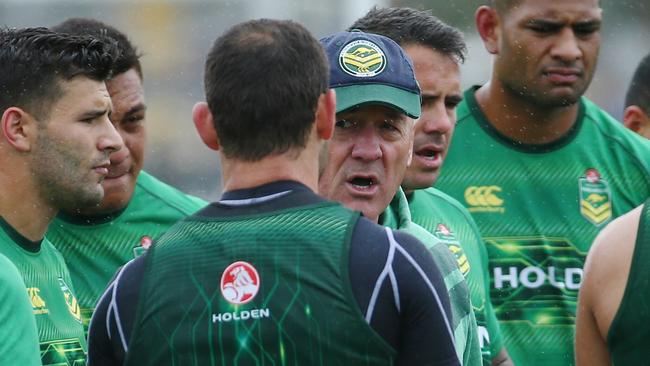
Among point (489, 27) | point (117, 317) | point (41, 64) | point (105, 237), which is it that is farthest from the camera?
point (489, 27)

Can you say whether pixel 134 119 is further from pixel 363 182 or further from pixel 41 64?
pixel 363 182

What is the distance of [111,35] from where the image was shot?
6.10m

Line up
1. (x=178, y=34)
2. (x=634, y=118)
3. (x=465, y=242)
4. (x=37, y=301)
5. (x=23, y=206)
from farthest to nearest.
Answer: (x=178, y=34)
(x=634, y=118)
(x=465, y=242)
(x=23, y=206)
(x=37, y=301)

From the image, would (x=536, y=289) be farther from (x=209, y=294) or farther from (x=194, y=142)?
(x=194, y=142)

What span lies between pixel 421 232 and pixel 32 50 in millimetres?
1710

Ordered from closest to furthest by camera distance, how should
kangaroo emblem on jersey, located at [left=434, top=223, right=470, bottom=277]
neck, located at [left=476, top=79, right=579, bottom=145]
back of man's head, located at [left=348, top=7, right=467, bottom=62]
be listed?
kangaroo emblem on jersey, located at [left=434, top=223, right=470, bottom=277], back of man's head, located at [left=348, top=7, right=467, bottom=62], neck, located at [left=476, top=79, right=579, bottom=145]

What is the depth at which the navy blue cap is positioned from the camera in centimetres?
402

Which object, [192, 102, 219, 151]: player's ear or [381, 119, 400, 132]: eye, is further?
[381, 119, 400, 132]: eye

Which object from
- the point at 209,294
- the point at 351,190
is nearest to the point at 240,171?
the point at 209,294

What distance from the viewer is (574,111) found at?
6.45 meters

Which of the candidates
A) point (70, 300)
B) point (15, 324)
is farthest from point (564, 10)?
point (15, 324)

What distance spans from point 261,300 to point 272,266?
8cm

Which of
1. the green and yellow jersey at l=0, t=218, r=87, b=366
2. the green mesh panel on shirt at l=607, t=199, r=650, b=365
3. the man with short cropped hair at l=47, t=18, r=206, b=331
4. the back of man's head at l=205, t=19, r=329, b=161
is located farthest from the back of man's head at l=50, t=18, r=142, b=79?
the back of man's head at l=205, t=19, r=329, b=161

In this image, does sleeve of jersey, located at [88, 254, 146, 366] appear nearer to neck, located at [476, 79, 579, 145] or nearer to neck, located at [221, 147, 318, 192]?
neck, located at [221, 147, 318, 192]
